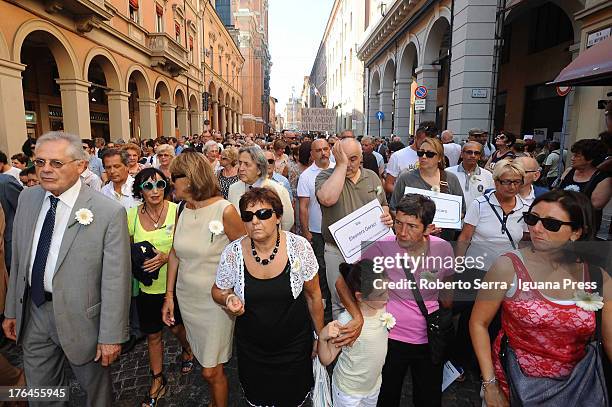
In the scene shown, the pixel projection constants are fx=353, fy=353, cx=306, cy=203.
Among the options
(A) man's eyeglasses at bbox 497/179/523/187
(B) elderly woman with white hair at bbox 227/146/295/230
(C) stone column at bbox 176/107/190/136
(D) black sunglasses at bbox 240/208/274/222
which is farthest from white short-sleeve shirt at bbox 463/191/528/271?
(C) stone column at bbox 176/107/190/136

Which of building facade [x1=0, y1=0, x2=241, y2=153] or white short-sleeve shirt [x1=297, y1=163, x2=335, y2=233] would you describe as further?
building facade [x1=0, y1=0, x2=241, y2=153]

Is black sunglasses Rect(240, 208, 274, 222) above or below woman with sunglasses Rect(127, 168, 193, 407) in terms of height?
above

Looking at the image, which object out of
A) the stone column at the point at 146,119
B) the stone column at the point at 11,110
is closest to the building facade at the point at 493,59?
the stone column at the point at 11,110

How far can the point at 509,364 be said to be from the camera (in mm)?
2023

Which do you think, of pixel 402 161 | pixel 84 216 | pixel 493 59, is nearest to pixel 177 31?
pixel 493 59

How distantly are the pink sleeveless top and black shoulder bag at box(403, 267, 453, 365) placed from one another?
43 cm

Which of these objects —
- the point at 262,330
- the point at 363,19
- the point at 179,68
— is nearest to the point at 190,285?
the point at 262,330

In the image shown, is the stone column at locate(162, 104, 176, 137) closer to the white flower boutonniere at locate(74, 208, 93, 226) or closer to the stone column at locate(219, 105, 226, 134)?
the stone column at locate(219, 105, 226, 134)

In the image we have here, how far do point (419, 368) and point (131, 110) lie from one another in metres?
24.9

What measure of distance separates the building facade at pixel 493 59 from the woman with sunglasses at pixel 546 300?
278 inches

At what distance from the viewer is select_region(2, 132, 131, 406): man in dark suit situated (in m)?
2.37

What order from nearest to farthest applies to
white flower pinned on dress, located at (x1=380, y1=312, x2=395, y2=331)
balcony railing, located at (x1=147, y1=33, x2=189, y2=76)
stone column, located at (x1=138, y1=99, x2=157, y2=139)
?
white flower pinned on dress, located at (x1=380, y1=312, x2=395, y2=331) → stone column, located at (x1=138, y1=99, x2=157, y2=139) → balcony railing, located at (x1=147, y1=33, x2=189, y2=76)

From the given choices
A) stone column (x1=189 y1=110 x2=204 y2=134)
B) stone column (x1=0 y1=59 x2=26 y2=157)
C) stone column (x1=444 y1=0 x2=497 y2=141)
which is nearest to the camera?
stone column (x1=0 y1=59 x2=26 y2=157)

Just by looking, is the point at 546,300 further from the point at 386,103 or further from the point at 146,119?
the point at 386,103
